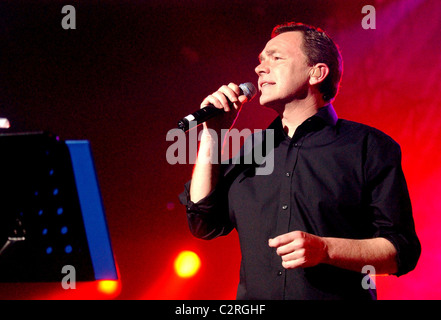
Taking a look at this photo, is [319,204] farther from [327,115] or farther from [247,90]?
[247,90]

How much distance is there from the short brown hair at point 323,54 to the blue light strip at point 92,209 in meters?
0.99

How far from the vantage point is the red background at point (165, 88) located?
7.47 ft

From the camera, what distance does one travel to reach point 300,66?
1.38 m

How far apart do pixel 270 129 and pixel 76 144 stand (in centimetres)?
89

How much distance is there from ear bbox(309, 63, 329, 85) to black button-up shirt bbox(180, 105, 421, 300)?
13 centimetres

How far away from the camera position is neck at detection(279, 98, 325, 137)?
1.38m

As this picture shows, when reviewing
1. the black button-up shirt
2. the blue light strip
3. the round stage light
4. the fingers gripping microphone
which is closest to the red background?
the round stage light

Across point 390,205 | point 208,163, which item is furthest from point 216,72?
point 390,205

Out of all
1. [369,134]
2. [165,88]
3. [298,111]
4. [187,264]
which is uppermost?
[165,88]

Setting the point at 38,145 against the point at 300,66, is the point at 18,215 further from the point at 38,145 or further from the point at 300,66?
the point at 300,66

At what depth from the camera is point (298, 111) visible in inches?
54.7

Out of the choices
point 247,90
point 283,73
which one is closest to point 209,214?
point 247,90

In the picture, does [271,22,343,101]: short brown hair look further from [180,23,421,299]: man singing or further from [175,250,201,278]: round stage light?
[175,250,201,278]: round stage light

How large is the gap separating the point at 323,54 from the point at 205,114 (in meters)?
0.57
